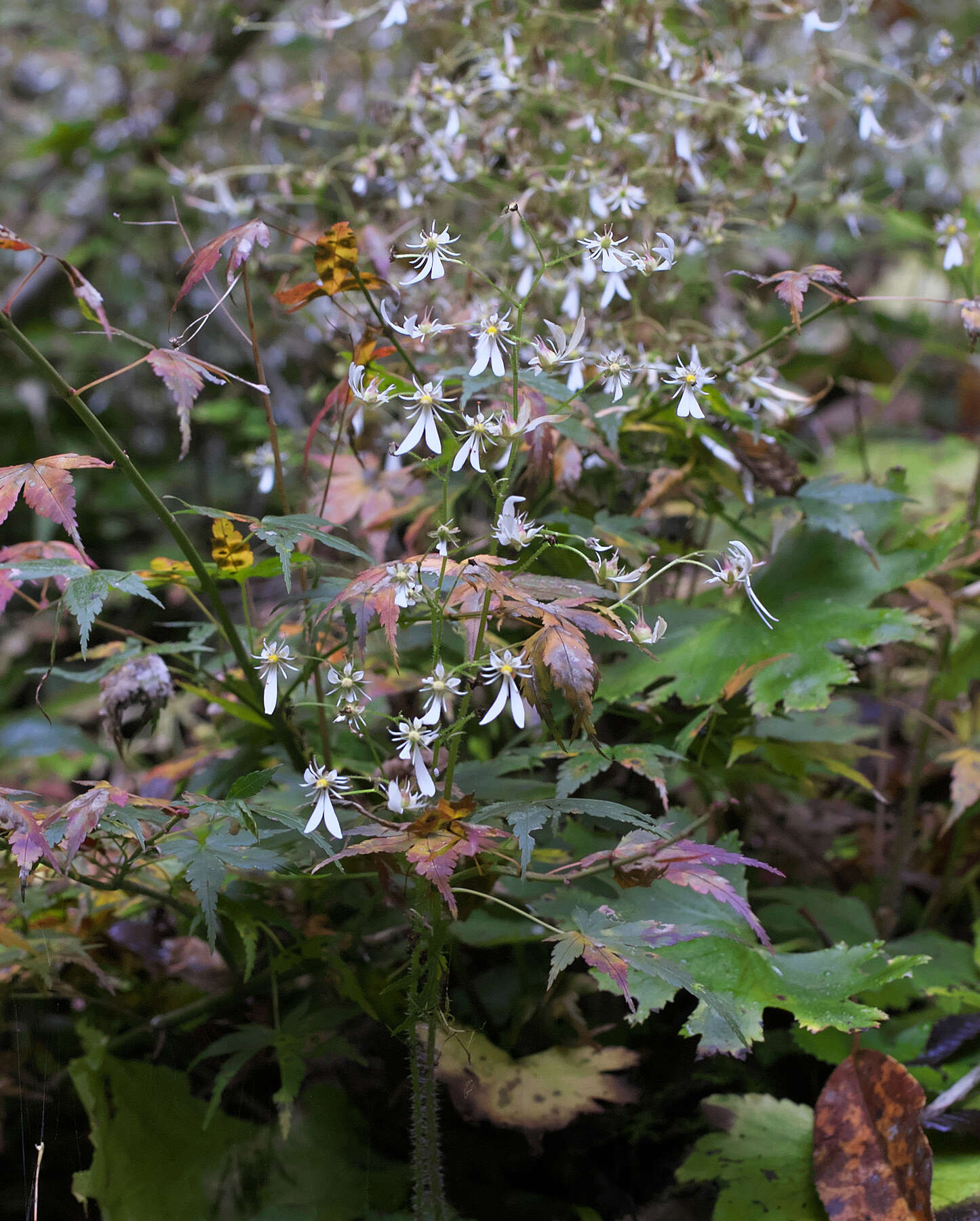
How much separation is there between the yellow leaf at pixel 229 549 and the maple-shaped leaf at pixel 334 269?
8.1 inches

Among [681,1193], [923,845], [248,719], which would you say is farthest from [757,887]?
[248,719]

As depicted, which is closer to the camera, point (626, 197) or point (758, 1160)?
point (758, 1160)

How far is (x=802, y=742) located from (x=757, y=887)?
0.79 ft

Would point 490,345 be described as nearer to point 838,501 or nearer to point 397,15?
point 838,501

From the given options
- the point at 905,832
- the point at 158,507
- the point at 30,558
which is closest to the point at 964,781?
the point at 905,832

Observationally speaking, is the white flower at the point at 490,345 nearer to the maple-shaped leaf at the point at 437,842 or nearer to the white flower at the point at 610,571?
the white flower at the point at 610,571

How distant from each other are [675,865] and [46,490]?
1.74ft

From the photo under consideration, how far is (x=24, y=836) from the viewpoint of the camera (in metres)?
0.62

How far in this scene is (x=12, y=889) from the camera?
0.86m

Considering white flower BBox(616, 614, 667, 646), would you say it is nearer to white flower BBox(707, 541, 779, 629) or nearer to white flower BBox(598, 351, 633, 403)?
white flower BBox(707, 541, 779, 629)

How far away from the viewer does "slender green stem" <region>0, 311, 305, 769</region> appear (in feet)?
2.21

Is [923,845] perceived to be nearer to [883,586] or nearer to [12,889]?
[883,586]

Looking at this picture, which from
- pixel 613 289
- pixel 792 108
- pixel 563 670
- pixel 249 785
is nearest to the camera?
pixel 563 670

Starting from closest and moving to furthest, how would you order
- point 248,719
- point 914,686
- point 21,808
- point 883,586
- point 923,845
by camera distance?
point 21,808 < point 248,719 < point 883,586 < point 923,845 < point 914,686
